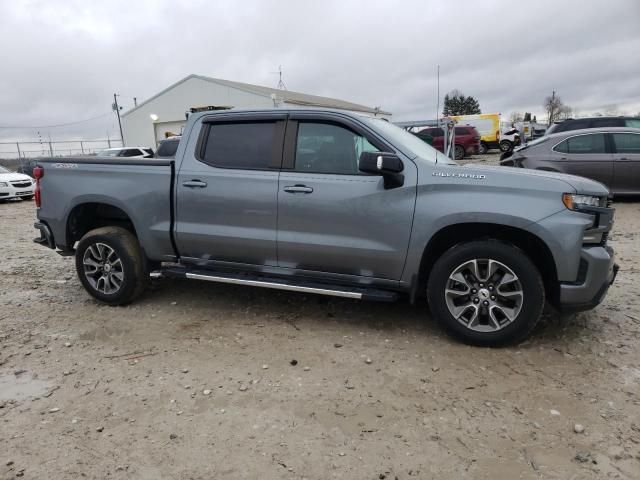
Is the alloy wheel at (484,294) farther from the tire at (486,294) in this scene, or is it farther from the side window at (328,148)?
the side window at (328,148)

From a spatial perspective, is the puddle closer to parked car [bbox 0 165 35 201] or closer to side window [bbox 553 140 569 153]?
side window [bbox 553 140 569 153]

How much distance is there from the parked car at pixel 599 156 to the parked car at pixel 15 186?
14.8 metres

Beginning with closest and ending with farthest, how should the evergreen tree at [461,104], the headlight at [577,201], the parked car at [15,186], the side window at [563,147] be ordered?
the headlight at [577,201] < the side window at [563,147] < the parked car at [15,186] < the evergreen tree at [461,104]

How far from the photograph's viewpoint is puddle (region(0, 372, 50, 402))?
322cm

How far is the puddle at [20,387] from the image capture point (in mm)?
3225

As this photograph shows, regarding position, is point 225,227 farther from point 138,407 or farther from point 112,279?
point 138,407

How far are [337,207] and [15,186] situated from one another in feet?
49.4

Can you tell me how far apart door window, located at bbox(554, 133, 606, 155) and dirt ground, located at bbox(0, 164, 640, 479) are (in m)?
5.49

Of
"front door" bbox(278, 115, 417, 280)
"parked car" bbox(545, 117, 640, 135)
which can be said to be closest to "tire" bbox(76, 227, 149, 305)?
"front door" bbox(278, 115, 417, 280)

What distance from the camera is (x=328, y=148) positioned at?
159 inches

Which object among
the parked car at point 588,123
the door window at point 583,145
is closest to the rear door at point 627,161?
the door window at point 583,145

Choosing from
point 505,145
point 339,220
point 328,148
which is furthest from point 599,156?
point 505,145

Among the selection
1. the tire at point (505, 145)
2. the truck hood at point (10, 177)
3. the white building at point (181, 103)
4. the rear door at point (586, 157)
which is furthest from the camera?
the white building at point (181, 103)

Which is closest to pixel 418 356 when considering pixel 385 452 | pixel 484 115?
pixel 385 452
